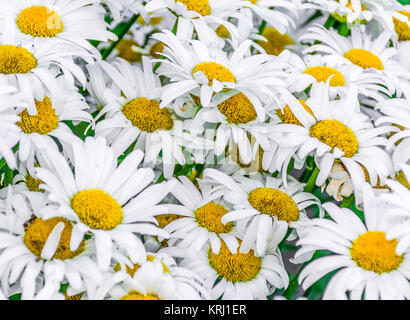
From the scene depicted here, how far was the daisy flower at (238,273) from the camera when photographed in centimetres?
77

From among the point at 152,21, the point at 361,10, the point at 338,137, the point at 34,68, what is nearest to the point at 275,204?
the point at 338,137

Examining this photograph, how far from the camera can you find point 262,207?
2.69ft

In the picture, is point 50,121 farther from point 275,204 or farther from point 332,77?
point 332,77

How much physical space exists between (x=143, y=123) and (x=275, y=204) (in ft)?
0.72

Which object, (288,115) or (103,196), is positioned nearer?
(103,196)

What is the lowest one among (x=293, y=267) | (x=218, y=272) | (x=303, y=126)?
(x=293, y=267)

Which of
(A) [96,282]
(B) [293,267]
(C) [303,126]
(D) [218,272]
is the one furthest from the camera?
(B) [293,267]

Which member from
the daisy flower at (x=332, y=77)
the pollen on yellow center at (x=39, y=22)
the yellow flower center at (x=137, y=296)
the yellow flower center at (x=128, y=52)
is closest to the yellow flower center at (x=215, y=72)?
the daisy flower at (x=332, y=77)

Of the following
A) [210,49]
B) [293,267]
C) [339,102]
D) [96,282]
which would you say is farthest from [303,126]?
[96,282]

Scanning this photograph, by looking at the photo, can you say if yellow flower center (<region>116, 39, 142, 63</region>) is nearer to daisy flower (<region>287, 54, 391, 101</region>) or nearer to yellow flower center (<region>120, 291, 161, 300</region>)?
daisy flower (<region>287, 54, 391, 101</region>)

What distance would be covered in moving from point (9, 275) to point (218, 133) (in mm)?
323

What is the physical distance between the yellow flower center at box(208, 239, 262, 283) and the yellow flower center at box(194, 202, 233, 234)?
35mm
